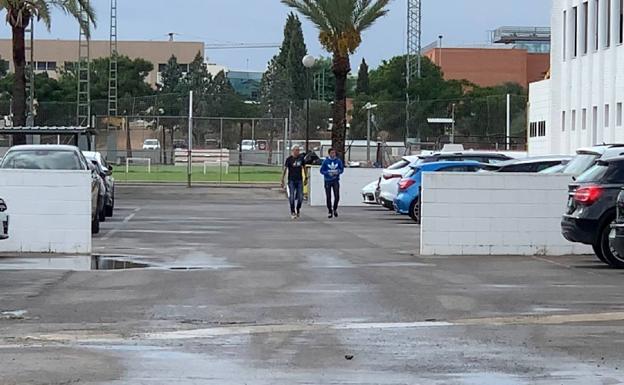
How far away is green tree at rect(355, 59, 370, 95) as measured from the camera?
91.8 metres

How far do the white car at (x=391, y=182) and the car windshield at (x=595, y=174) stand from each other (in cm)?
1223

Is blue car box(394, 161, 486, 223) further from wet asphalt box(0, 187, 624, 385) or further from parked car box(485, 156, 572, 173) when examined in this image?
wet asphalt box(0, 187, 624, 385)

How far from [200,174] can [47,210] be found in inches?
1637

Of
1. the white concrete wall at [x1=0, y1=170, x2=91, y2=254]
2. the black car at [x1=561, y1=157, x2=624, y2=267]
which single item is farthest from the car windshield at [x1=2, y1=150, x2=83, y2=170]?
the black car at [x1=561, y1=157, x2=624, y2=267]

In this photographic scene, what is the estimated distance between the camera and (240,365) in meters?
9.13

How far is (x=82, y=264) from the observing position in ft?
56.1

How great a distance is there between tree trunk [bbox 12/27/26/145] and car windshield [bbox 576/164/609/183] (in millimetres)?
24472

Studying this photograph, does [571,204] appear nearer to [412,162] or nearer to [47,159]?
[47,159]

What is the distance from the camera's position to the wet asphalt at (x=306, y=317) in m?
8.95

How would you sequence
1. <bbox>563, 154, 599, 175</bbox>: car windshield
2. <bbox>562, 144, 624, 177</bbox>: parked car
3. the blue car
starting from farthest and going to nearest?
the blue car, <bbox>563, 154, 599, 175</bbox>: car windshield, <bbox>562, 144, 624, 177</bbox>: parked car

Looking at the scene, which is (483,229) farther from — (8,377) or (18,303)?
(8,377)

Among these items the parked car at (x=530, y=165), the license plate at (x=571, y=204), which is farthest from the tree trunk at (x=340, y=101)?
the license plate at (x=571, y=204)

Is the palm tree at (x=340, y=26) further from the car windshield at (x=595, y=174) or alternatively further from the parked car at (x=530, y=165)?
the car windshield at (x=595, y=174)

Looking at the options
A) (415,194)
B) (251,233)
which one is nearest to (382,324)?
(251,233)
